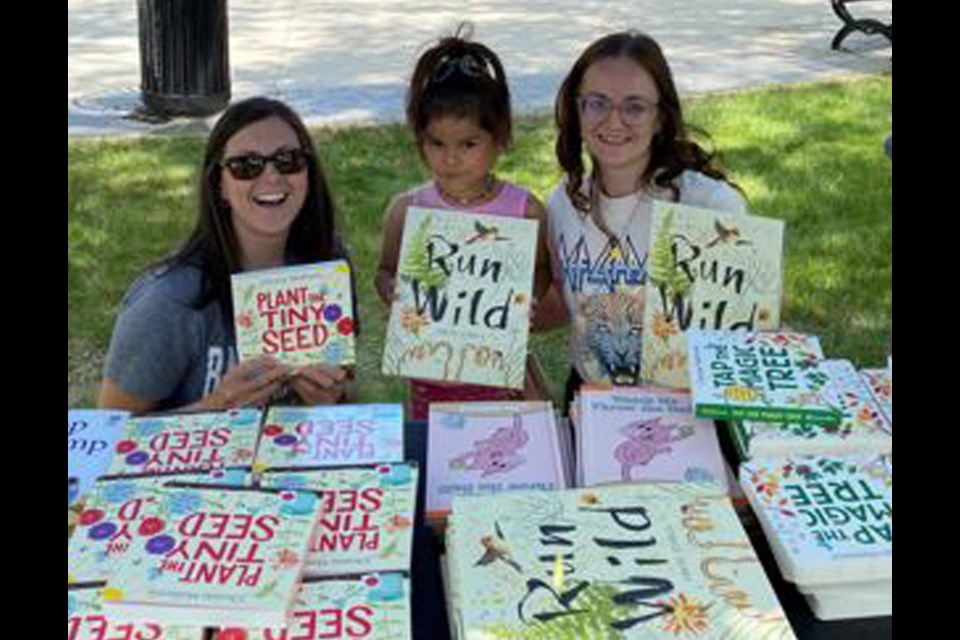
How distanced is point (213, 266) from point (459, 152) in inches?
24.8

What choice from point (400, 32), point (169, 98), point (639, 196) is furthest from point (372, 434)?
point (400, 32)

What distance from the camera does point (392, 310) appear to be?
2213 millimetres

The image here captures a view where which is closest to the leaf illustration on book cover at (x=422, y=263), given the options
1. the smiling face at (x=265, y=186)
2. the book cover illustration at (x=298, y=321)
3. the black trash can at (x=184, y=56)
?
the book cover illustration at (x=298, y=321)

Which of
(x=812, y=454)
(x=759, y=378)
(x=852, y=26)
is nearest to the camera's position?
(x=812, y=454)

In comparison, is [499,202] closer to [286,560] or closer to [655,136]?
[655,136]

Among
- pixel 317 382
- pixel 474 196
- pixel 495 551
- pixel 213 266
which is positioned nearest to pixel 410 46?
pixel 474 196

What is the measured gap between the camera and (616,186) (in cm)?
262

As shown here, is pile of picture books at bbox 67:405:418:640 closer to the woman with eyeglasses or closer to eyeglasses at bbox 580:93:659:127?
the woman with eyeglasses

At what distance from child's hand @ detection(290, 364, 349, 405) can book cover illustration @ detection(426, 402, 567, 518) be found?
0.21 metres

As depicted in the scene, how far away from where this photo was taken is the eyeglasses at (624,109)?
245 centimetres

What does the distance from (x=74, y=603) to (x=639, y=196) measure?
1601 mm

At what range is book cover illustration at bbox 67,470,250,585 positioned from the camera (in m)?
1.49

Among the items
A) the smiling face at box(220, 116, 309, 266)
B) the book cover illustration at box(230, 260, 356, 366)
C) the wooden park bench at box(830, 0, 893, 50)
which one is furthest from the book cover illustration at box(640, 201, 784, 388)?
the wooden park bench at box(830, 0, 893, 50)
